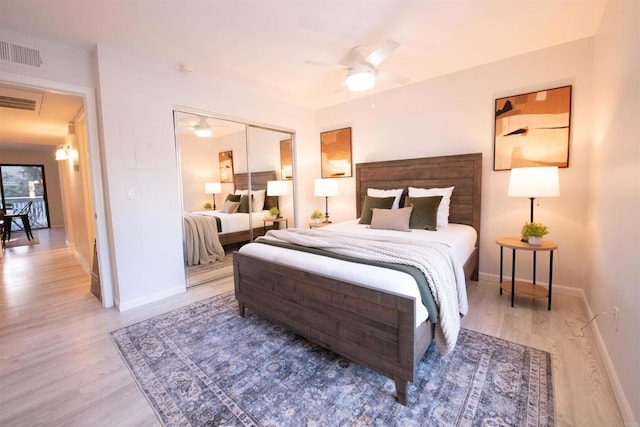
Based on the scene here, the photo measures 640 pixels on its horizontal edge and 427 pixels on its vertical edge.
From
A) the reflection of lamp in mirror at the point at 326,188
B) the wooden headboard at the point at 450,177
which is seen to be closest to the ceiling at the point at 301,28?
the wooden headboard at the point at 450,177

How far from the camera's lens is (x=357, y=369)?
183cm

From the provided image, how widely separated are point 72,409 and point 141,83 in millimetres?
2850

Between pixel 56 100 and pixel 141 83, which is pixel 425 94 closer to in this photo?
pixel 141 83

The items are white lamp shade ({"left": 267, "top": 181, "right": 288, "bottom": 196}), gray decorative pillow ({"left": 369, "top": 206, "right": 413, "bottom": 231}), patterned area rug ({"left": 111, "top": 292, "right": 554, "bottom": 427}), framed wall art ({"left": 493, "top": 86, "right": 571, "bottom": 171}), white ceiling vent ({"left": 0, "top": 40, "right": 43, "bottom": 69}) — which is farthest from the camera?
white lamp shade ({"left": 267, "top": 181, "right": 288, "bottom": 196})

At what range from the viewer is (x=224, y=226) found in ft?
12.4

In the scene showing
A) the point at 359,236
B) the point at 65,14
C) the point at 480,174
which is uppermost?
the point at 65,14

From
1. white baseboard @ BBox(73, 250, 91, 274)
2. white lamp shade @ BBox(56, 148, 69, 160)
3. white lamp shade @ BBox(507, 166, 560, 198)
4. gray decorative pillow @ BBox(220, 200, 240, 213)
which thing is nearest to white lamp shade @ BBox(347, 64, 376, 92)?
white lamp shade @ BBox(507, 166, 560, 198)

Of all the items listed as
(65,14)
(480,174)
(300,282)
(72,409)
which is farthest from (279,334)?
(65,14)

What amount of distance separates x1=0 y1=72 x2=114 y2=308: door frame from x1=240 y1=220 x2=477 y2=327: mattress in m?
1.61

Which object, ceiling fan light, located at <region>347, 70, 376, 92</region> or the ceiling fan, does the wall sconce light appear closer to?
the ceiling fan

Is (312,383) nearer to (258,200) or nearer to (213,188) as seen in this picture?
(213,188)

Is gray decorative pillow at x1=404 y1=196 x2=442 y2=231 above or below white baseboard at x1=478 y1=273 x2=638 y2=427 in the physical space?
above

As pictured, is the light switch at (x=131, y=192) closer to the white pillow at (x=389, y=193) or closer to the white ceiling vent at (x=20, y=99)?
the white ceiling vent at (x=20, y=99)

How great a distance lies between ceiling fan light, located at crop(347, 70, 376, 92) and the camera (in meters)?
2.67
